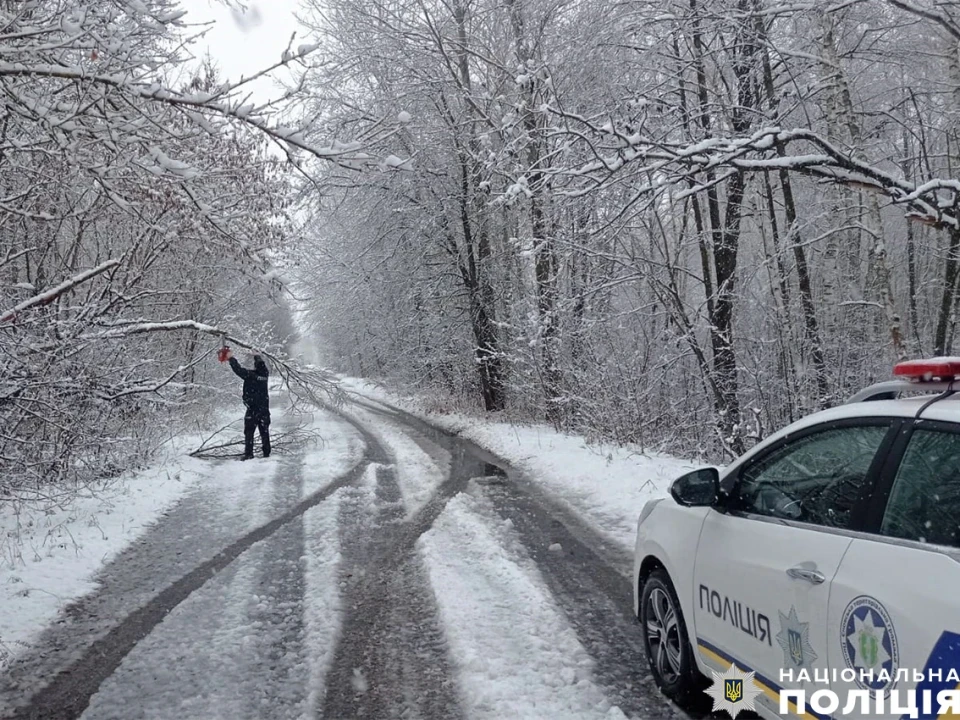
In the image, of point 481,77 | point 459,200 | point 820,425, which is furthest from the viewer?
point 459,200

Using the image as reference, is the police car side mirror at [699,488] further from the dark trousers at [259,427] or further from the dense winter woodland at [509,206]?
the dark trousers at [259,427]

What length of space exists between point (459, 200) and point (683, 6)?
35.8 feet

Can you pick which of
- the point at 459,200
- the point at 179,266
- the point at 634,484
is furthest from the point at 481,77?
the point at 634,484

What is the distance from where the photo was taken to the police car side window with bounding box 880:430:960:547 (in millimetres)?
2453

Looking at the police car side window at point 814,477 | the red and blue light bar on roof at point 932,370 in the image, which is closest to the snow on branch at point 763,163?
the police car side window at point 814,477

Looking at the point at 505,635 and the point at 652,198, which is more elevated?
the point at 652,198

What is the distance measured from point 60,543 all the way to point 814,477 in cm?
746

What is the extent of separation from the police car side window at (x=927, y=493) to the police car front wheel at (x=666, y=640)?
150cm

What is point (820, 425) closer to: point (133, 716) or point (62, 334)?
point (133, 716)

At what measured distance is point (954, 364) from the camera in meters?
2.83

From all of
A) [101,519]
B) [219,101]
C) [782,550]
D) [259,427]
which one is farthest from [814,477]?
[259,427]

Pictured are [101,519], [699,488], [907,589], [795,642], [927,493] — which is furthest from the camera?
[101,519]

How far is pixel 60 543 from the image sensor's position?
7.77 meters

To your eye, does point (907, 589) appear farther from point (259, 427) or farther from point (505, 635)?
point (259, 427)
